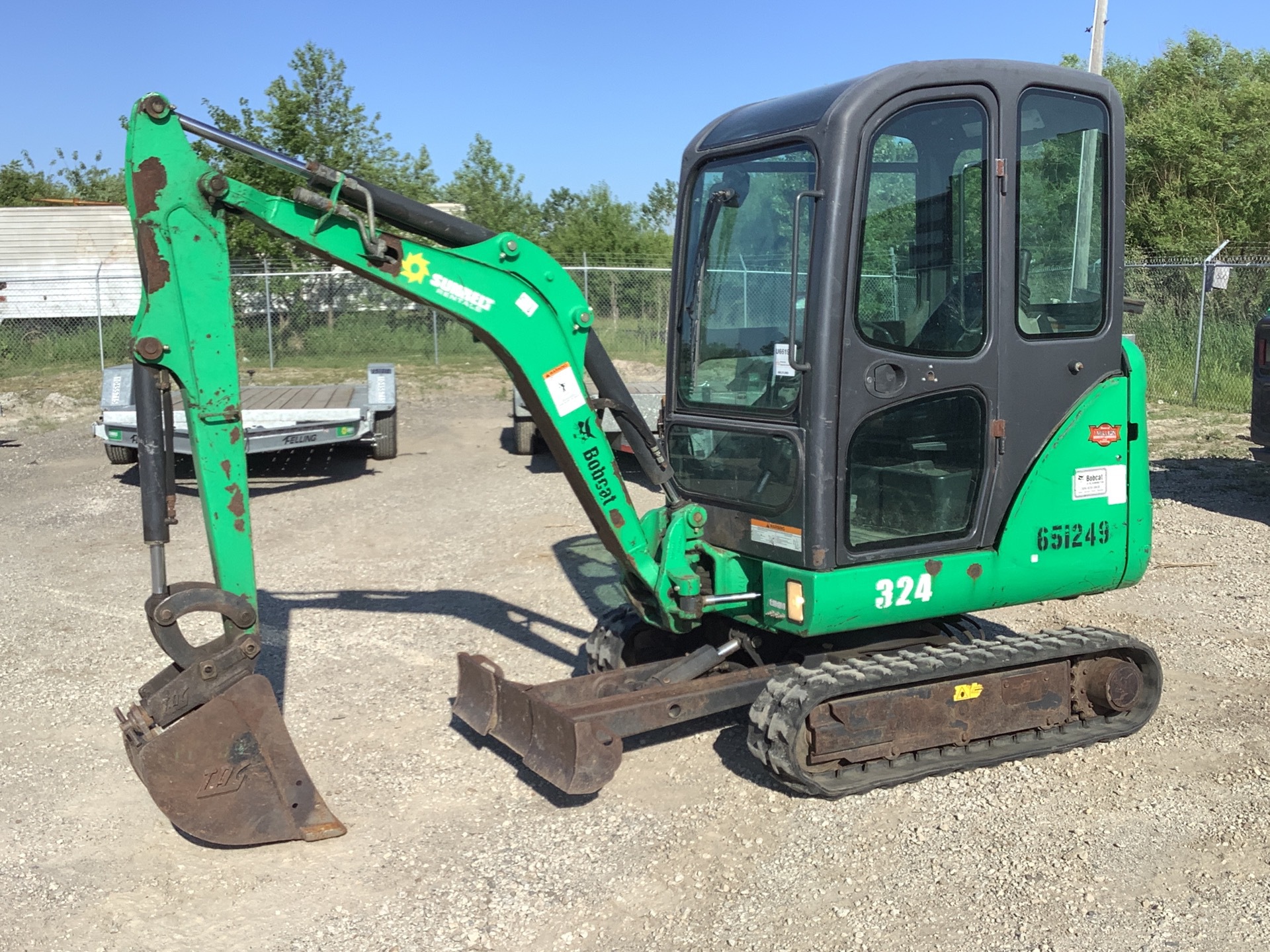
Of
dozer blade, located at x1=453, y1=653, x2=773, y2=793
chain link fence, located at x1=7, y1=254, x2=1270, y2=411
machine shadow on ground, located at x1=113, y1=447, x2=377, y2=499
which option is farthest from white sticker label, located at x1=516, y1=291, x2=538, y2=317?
chain link fence, located at x1=7, y1=254, x2=1270, y2=411

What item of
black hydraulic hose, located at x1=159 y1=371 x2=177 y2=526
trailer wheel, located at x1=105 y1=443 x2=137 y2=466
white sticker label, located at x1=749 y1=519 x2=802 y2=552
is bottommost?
trailer wheel, located at x1=105 y1=443 x2=137 y2=466

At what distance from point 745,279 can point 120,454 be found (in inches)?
375

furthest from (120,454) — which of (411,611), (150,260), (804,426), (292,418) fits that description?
(804,426)

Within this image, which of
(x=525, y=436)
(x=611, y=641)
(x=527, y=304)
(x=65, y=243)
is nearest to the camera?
(x=527, y=304)

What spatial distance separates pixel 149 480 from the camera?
4.13m

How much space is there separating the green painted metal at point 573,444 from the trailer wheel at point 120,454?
351 inches

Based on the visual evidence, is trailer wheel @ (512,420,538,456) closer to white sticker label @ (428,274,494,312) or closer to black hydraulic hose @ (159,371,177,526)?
white sticker label @ (428,274,494,312)

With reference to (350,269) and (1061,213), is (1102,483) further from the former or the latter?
(350,269)

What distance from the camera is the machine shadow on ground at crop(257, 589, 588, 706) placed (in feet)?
22.3

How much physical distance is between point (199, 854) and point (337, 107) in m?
20.6

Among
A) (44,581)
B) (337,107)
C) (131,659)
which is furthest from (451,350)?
(131,659)

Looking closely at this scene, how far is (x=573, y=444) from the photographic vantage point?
4648 millimetres

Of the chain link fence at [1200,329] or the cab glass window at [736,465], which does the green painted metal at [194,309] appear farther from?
the chain link fence at [1200,329]

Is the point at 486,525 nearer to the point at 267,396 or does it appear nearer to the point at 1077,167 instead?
the point at 267,396
